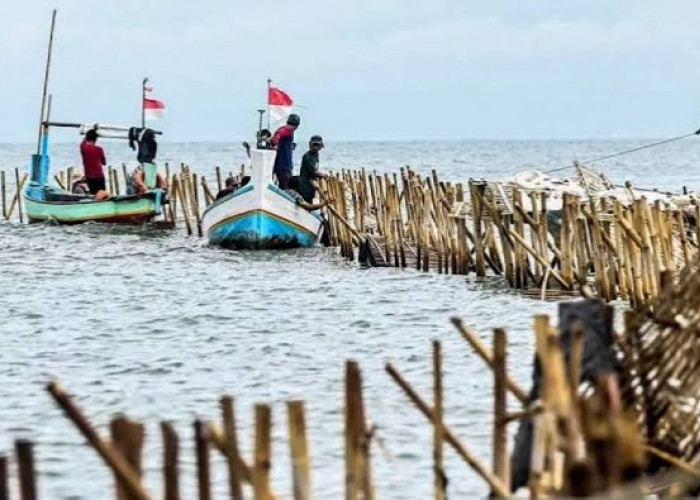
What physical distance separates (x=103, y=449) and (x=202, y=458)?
19.5 inches

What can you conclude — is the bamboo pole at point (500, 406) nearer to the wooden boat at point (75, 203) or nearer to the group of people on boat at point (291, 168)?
the group of people on boat at point (291, 168)

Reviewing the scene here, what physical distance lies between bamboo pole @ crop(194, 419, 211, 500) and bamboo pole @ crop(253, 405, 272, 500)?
188 millimetres

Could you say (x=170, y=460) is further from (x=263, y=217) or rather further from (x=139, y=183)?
(x=139, y=183)

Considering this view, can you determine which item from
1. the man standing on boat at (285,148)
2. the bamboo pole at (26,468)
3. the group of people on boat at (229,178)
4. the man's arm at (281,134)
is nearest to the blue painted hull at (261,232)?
the group of people on boat at (229,178)

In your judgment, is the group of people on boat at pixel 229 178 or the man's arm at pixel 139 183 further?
the man's arm at pixel 139 183

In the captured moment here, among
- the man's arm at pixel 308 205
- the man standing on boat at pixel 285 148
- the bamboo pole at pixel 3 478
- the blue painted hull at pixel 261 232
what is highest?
the man standing on boat at pixel 285 148

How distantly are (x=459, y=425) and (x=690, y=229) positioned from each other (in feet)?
29.9

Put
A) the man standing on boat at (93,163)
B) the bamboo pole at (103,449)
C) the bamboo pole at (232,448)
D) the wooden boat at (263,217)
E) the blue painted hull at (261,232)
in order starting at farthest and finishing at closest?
the man standing on boat at (93,163) → the blue painted hull at (261,232) → the wooden boat at (263,217) → the bamboo pole at (232,448) → the bamboo pole at (103,449)

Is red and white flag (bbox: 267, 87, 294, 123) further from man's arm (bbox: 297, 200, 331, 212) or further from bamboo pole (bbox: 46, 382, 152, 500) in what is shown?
bamboo pole (bbox: 46, 382, 152, 500)

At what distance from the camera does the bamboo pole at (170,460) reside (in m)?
5.80

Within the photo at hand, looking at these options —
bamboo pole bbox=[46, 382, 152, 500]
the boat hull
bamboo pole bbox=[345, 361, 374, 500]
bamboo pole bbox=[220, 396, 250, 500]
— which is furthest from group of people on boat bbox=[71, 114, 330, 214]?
bamboo pole bbox=[46, 382, 152, 500]

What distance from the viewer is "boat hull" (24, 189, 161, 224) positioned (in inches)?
1256

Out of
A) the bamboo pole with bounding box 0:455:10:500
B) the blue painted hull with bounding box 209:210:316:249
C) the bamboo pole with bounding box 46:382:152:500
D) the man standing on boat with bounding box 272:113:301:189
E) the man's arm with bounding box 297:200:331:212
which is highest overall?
the man standing on boat with bounding box 272:113:301:189

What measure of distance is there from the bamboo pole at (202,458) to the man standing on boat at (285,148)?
21.5 m
